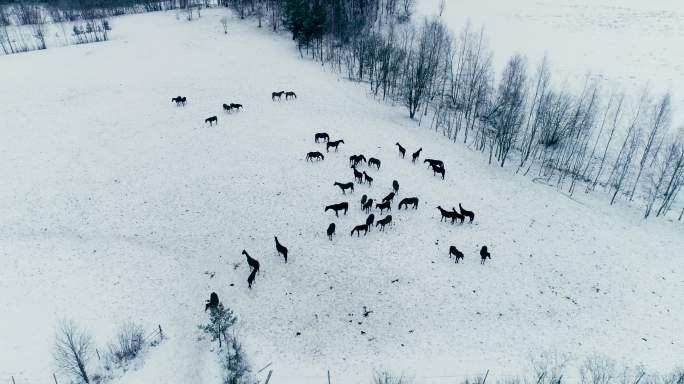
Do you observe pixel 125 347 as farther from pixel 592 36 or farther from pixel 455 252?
pixel 592 36

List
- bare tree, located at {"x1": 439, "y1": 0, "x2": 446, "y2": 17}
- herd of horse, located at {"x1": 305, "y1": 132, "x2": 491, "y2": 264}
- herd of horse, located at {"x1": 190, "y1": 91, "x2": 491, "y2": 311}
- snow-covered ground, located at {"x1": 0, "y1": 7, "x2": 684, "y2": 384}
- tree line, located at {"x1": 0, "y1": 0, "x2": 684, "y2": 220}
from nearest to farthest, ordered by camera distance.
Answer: snow-covered ground, located at {"x1": 0, "y1": 7, "x2": 684, "y2": 384}
herd of horse, located at {"x1": 190, "y1": 91, "x2": 491, "y2": 311}
herd of horse, located at {"x1": 305, "y1": 132, "x2": 491, "y2": 264}
tree line, located at {"x1": 0, "y1": 0, "x2": 684, "y2": 220}
bare tree, located at {"x1": 439, "y1": 0, "x2": 446, "y2": 17}

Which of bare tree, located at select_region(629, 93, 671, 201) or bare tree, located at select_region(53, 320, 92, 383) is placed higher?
bare tree, located at select_region(629, 93, 671, 201)

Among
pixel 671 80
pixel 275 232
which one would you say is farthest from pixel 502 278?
pixel 671 80

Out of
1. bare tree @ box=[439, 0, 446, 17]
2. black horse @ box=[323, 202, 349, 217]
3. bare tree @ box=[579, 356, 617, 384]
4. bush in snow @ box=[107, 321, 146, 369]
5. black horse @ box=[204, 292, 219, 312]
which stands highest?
bare tree @ box=[439, 0, 446, 17]

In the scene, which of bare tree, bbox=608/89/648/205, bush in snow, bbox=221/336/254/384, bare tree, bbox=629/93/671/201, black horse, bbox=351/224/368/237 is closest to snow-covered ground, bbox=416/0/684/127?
bare tree, bbox=608/89/648/205

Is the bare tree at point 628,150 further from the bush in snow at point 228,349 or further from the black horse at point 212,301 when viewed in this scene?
the black horse at point 212,301

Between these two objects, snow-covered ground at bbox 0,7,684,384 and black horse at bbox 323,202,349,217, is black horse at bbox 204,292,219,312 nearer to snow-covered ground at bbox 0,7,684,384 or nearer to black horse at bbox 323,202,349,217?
snow-covered ground at bbox 0,7,684,384

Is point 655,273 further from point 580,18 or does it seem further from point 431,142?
point 580,18

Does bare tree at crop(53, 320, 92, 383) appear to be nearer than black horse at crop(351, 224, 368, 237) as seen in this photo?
Yes
